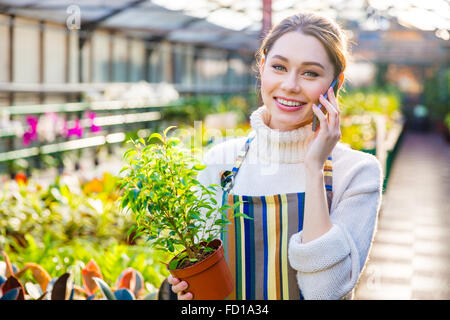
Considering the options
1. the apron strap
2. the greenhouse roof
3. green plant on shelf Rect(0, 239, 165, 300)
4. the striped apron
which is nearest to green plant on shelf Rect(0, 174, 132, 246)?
green plant on shelf Rect(0, 239, 165, 300)

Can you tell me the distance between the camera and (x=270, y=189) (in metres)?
1.29

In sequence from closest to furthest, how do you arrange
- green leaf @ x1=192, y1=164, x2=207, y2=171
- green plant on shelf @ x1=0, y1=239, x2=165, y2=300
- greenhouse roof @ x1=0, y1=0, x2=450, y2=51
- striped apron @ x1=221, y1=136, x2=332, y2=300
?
green leaf @ x1=192, y1=164, x2=207, y2=171 < striped apron @ x1=221, y1=136, x2=332, y2=300 < green plant on shelf @ x1=0, y1=239, x2=165, y2=300 < greenhouse roof @ x1=0, y1=0, x2=450, y2=51

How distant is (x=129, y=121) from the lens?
9.44m

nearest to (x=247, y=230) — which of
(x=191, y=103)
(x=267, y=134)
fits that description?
(x=267, y=134)

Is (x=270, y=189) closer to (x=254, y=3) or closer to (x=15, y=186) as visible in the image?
(x=15, y=186)

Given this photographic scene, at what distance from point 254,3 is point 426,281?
5601 millimetres

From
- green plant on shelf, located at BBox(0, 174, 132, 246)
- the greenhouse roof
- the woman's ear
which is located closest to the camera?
the woman's ear

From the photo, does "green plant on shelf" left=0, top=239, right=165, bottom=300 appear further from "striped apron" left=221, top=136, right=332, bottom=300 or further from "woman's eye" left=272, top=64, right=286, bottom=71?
"woman's eye" left=272, top=64, right=286, bottom=71

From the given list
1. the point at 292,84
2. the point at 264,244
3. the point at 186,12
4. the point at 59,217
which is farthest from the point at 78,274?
the point at 186,12

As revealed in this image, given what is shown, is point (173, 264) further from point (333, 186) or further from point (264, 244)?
point (333, 186)

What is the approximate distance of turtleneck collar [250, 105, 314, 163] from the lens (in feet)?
4.14

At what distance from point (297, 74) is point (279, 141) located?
0.63 feet

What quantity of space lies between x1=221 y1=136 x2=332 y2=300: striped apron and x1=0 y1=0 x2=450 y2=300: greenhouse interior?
0.55ft
